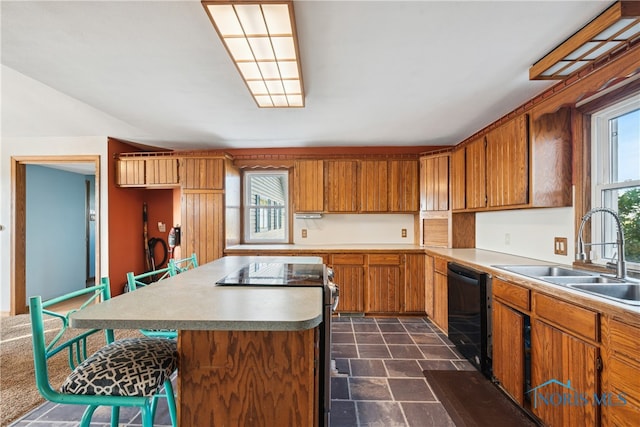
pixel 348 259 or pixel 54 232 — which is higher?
pixel 54 232

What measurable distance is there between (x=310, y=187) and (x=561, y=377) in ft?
10.1

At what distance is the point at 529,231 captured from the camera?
2.56m

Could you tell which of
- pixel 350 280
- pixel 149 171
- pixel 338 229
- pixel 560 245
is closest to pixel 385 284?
pixel 350 280

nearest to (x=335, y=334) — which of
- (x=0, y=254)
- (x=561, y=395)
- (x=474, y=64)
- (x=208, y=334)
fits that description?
(x=561, y=395)

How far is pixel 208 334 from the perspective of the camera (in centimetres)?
108

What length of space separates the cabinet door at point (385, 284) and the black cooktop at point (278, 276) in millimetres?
1672

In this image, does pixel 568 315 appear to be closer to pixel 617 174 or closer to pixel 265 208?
pixel 617 174

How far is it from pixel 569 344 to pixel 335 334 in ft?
6.71

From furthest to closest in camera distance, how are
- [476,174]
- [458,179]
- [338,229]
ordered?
[338,229], [458,179], [476,174]

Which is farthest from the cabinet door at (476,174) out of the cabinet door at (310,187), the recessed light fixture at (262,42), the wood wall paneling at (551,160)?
the recessed light fixture at (262,42)

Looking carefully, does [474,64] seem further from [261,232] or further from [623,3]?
[261,232]

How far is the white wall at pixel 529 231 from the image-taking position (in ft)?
7.16

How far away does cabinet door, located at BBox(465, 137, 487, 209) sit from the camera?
2797mm

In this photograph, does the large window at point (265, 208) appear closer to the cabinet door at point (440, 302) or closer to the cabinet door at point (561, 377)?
the cabinet door at point (440, 302)
